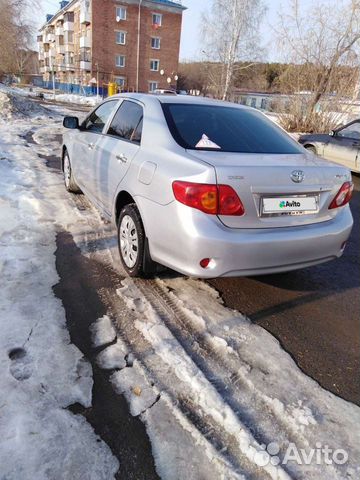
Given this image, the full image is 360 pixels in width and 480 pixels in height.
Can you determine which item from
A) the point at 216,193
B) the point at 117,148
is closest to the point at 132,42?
the point at 117,148

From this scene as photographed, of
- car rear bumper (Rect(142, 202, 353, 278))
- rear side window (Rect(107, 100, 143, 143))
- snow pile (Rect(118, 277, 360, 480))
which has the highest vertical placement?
rear side window (Rect(107, 100, 143, 143))

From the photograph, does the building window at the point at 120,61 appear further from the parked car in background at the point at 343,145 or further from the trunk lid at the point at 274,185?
the trunk lid at the point at 274,185

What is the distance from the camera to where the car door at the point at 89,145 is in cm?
433

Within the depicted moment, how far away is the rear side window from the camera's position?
346 centimetres

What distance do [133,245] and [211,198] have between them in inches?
42.6

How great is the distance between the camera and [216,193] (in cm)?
252

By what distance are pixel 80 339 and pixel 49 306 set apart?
0.49 m

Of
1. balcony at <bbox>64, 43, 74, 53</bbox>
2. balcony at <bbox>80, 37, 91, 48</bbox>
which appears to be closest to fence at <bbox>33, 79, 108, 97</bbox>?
balcony at <bbox>80, 37, 91, 48</bbox>

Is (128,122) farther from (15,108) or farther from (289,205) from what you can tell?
(15,108)

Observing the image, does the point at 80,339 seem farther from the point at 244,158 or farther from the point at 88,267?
the point at 244,158

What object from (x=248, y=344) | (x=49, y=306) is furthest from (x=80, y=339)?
(x=248, y=344)

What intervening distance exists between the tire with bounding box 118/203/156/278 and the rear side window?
697 mm

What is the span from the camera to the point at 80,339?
2.57 m

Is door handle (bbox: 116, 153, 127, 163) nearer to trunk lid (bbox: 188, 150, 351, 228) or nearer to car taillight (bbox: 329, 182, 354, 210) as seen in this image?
trunk lid (bbox: 188, 150, 351, 228)
